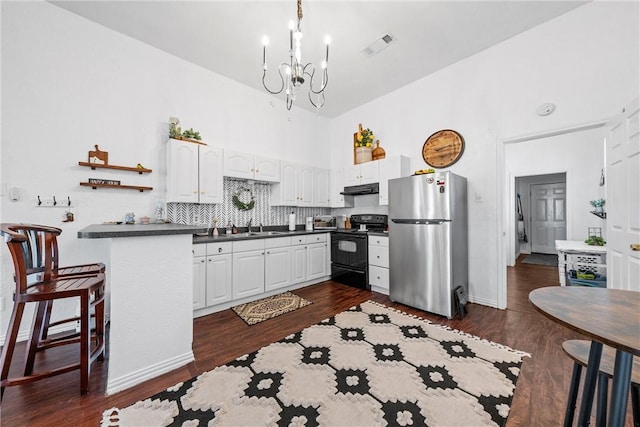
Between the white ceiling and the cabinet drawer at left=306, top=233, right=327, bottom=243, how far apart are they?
2.44m

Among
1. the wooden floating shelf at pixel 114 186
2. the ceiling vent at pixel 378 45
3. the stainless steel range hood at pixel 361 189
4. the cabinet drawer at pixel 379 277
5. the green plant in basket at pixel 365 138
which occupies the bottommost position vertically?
the cabinet drawer at pixel 379 277

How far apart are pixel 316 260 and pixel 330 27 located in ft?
10.1

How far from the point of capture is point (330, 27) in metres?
2.65

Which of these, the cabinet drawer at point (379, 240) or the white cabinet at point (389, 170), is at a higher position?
the white cabinet at point (389, 170)

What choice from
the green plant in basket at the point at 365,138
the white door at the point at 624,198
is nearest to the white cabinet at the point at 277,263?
the green plant in basket at the point at 365,138

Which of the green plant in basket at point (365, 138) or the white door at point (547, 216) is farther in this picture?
the white door at point (547, 216)

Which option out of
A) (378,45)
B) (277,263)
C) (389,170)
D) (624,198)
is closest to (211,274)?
(277,263)

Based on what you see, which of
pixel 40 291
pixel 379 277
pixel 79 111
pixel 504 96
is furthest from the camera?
pixel 379 277

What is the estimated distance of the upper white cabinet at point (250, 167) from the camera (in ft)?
10.9

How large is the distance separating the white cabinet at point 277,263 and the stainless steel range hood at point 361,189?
1439 millimetres

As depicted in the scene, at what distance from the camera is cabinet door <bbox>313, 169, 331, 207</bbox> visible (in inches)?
174

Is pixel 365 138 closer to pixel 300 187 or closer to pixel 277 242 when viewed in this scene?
pixel 300 187

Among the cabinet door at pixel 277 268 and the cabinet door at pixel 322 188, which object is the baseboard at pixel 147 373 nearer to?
the cabinet door at pixel 277 268

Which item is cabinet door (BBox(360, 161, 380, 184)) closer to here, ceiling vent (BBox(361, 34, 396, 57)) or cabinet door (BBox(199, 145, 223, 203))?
ceiling vent (BBox(361, 34, 396, 57))
